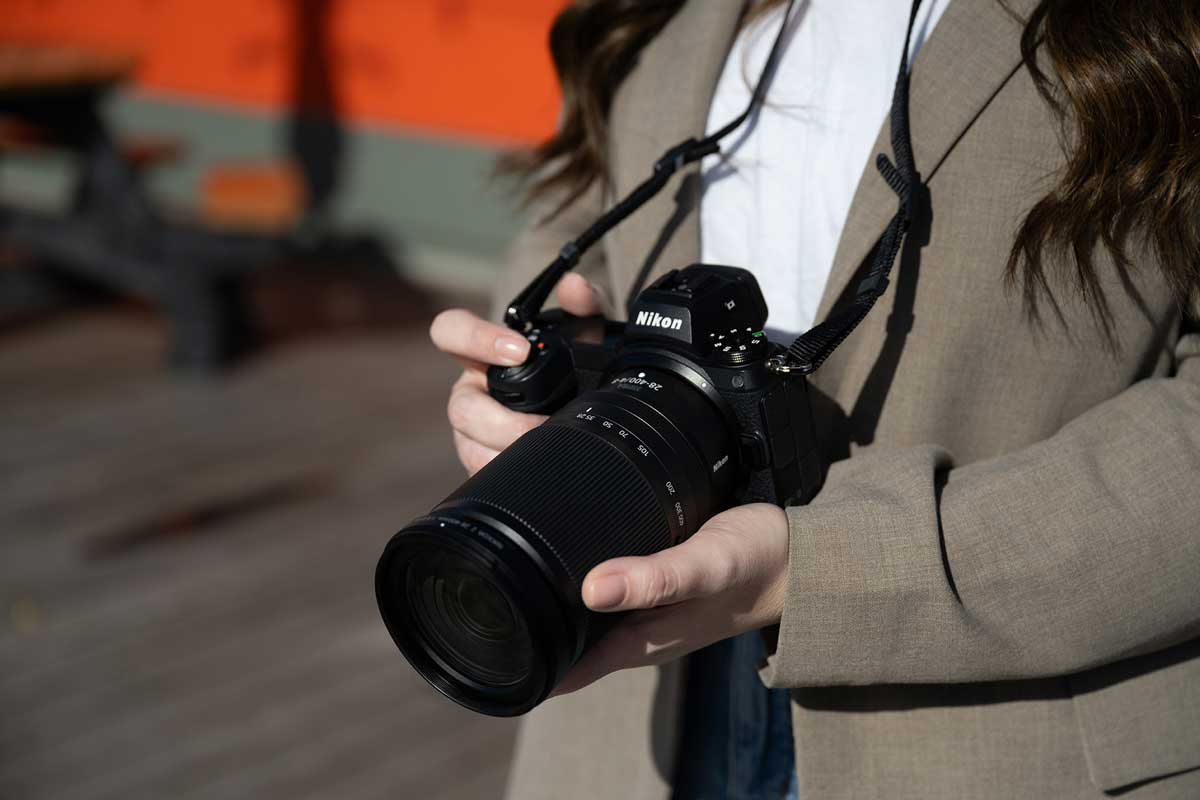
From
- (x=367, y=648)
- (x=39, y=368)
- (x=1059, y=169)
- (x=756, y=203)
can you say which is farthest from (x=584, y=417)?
(x=39, y=368)

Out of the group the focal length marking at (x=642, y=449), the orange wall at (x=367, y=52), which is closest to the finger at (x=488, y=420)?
the focal length marking at (x=642, y=449)

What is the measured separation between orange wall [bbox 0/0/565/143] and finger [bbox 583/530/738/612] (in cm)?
367

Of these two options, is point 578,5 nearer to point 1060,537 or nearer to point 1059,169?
point 1059,169

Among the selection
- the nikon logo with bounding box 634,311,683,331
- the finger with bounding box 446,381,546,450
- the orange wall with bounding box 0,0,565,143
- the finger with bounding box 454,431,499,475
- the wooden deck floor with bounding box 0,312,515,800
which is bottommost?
the wooden deck floor with bounding box 0,312,515,800

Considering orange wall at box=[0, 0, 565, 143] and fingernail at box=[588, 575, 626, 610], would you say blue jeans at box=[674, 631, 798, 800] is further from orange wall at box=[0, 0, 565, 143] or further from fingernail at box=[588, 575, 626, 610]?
orange wall at box=[0, 0, 565, 143]

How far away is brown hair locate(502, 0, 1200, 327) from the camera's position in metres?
0.81

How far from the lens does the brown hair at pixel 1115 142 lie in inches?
32.1

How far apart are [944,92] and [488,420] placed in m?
0.41

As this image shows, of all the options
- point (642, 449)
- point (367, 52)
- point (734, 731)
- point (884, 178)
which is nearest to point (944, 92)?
point (884, 178)

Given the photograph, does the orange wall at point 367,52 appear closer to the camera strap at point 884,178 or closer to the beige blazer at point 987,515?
the camera strap at point 884,178

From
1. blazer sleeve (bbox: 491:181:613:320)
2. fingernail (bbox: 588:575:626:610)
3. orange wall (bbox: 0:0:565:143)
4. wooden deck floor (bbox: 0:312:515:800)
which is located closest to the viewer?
fingernail (bbox: 588:575:626:610)

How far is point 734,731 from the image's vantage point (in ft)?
3.42

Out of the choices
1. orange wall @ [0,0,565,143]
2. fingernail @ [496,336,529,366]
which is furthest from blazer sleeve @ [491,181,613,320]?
orange wall @ [0,0,565,143]

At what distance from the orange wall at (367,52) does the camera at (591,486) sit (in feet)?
11.5
